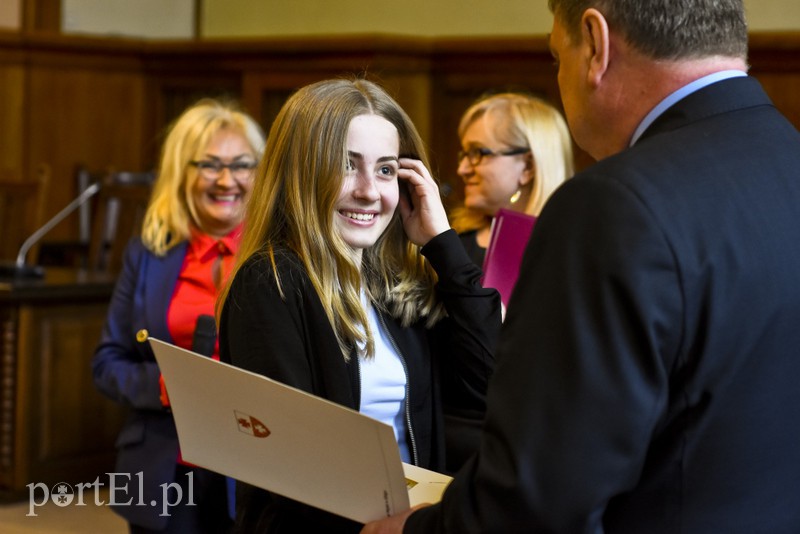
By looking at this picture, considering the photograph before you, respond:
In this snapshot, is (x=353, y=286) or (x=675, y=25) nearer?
(x=675, y=25)

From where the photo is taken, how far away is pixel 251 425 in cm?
145

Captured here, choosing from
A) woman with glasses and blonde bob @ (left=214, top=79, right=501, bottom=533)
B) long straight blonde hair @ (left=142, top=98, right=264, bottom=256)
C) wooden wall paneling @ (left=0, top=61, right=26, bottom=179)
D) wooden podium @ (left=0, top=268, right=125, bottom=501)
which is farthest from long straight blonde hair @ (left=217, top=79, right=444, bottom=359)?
wooden wall paneling @ (left=0, top=61, right=26, bottom=179)

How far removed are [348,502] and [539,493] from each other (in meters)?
0.35

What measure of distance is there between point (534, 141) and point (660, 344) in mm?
2045

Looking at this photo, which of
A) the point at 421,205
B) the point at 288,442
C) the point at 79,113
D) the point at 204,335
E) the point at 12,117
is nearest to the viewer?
the point at 288,442

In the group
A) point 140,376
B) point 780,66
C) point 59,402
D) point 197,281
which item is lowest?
point 59,402

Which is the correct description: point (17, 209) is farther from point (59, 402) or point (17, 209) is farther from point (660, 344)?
point (660, 344)

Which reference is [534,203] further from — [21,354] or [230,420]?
[21,354]

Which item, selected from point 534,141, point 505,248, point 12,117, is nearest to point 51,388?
point 534,141

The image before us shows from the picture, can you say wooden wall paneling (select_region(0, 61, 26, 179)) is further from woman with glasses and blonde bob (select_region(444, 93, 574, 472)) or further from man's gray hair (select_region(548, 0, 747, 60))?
man's gray hair (select_region(548, 0, 747, 60))

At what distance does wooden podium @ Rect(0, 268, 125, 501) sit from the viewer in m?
4.44

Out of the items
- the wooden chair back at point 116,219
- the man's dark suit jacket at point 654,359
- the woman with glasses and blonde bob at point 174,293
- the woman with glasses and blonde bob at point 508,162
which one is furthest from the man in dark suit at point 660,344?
the wooden chair back at point 116,219

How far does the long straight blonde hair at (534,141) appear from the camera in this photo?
10.2 ft

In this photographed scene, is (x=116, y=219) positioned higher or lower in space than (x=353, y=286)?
lower
